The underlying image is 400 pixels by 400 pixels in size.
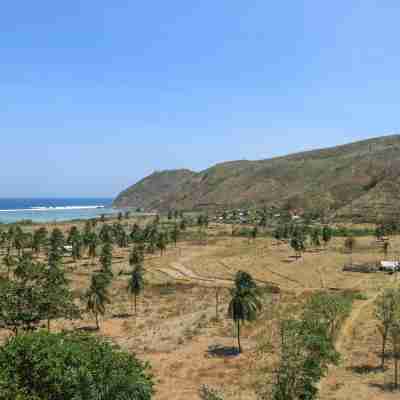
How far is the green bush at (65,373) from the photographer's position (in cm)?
2123

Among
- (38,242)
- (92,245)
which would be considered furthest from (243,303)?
(38,242)

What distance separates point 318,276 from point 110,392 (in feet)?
238

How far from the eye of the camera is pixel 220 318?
59188 mm

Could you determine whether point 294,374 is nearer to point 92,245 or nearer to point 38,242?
point 92,245

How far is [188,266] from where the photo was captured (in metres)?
104

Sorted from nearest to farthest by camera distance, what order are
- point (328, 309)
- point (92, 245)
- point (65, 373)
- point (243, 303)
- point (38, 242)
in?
point (65, 373) → point (328, 309) → point (243, 303) → point (92, 245) → point (38, 242)

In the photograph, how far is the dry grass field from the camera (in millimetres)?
36781

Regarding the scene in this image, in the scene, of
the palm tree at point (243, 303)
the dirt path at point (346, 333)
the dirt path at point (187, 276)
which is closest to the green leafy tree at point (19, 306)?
the palm tree at point (243, 303)

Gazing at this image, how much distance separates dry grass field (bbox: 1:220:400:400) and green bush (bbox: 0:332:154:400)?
1260 cm

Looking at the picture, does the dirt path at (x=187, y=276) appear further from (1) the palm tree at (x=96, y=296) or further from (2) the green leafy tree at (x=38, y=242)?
(2) the green leafy tree at (x=38, y=242)

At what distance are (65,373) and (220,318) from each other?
38815 millimetres

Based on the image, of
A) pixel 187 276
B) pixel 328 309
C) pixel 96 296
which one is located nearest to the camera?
pixel 328 309

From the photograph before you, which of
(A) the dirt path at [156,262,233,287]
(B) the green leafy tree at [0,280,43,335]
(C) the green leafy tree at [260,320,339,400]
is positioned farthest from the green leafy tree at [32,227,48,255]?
(C) the green leafy tree at [260,320,339,400]

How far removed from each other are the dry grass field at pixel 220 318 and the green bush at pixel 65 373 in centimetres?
1260
